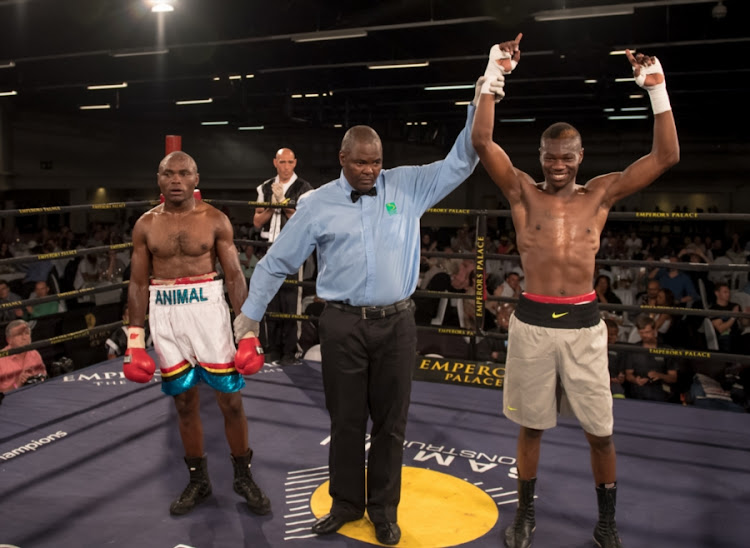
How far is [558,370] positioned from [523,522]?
22.2 inches

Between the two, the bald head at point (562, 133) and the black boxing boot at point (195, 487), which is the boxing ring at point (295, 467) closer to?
the black boxing boot at point (195, 487)

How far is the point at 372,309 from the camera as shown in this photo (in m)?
2.46

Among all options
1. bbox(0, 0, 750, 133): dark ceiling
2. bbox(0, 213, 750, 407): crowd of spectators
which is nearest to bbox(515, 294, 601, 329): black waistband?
bbox(0, 213, 750, 407): crowd of spectators

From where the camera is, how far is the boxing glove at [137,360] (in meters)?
2.73

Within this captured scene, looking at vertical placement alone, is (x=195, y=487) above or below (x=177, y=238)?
below

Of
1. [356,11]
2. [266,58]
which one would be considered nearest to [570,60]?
[356,11]

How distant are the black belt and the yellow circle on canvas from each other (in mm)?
816

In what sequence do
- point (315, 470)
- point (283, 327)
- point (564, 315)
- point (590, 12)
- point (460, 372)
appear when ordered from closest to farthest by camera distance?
point (564, 315) → point (315, 470) → point (460, 372) → point (283, 327) → point (590, 12)

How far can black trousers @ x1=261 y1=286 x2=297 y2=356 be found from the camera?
4777 mm

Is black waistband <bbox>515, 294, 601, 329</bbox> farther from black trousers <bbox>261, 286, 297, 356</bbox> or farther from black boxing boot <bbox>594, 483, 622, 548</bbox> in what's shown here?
black trousers <bbox>261, 286, 297, 356</bbox>

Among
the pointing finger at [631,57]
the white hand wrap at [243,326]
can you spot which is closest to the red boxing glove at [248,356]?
the white hand wrap at [243,326]

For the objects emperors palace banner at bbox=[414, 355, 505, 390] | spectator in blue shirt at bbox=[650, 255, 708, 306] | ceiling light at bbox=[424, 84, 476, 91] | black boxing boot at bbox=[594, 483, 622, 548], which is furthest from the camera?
ceiling light at bbox=[424, 84, 476, 91]

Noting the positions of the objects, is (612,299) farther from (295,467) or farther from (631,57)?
(631,57)

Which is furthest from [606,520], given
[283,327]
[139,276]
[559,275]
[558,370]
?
[283,327]
